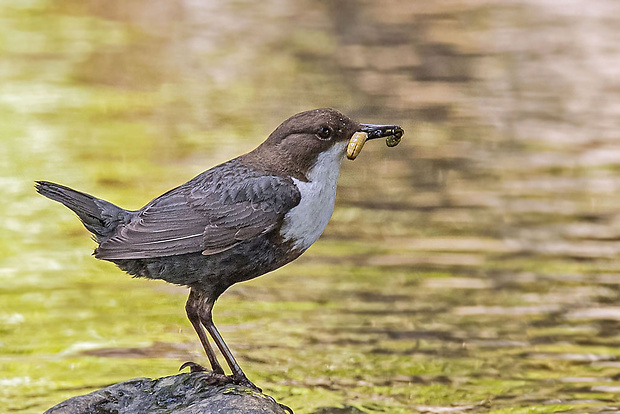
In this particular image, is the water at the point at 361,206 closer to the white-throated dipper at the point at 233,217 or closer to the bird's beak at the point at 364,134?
the white-throated dipper at the point at 233,217

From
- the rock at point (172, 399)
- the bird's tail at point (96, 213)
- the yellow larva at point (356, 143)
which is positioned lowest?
the rock at point (172, 399)

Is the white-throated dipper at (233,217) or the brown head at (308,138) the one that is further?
the brown head at (308,138)

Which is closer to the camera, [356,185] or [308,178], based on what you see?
[308,178]

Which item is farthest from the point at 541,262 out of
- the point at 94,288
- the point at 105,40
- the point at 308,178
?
the point at 105,40

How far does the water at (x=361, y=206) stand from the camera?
6789 mm

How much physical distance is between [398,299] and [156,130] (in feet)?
18.5

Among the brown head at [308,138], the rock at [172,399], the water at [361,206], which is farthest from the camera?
the water at [361,206]

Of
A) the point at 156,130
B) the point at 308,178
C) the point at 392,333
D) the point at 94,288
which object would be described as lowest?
the point at 392,333

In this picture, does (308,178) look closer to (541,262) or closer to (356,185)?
(541,262)

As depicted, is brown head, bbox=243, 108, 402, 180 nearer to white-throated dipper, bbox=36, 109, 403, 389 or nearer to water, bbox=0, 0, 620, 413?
white-throated dipper, bbox=36, 109, 403, 389

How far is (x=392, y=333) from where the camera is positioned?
7371mm

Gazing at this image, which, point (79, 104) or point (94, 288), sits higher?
point (79, 104)

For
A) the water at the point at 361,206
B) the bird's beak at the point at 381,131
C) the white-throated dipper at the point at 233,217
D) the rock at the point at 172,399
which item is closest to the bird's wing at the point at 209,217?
the white-throated dipper at the point at 233,217

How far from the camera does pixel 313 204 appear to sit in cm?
467
